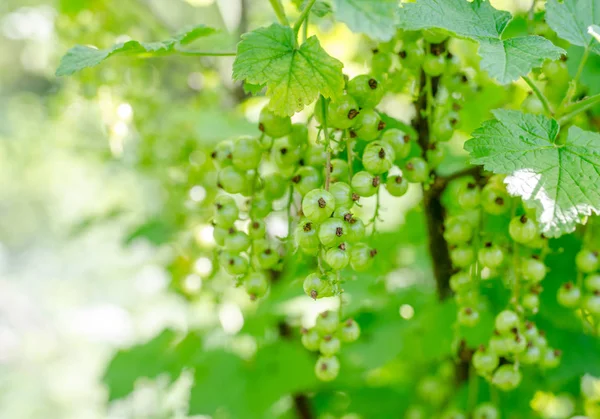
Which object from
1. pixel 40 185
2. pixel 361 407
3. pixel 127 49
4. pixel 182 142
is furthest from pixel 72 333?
pixel 127 49

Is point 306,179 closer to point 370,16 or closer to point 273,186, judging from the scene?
point 273,186

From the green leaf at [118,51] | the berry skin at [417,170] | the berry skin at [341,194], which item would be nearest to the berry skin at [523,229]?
the berry skin at [417,170]

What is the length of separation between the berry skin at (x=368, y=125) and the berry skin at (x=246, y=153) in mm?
160

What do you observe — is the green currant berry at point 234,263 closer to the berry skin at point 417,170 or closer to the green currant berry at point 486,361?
the berry skin at point 417,170

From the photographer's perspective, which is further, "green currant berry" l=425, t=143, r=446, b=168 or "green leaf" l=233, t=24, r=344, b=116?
"green currant berry" l=425, t=143, r=446, b=168

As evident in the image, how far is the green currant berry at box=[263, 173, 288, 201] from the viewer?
0.93 metres

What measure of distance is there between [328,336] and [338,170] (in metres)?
0.25

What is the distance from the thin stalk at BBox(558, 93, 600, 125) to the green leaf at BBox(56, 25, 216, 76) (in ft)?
1.91

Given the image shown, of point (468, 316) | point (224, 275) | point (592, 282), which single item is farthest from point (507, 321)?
point (224, 275)

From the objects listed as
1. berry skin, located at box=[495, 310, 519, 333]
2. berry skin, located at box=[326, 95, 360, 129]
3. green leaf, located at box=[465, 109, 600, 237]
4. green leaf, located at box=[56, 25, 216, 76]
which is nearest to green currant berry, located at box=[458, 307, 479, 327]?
berry skin, located at box=[495, 310, 519, 333]

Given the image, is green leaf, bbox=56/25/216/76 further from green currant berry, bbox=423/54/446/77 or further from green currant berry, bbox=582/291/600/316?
green currant berry, bbox=582/291/600/316

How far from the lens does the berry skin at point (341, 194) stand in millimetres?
761

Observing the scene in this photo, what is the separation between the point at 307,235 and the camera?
2.49ft

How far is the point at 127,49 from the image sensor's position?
85 centimetres
